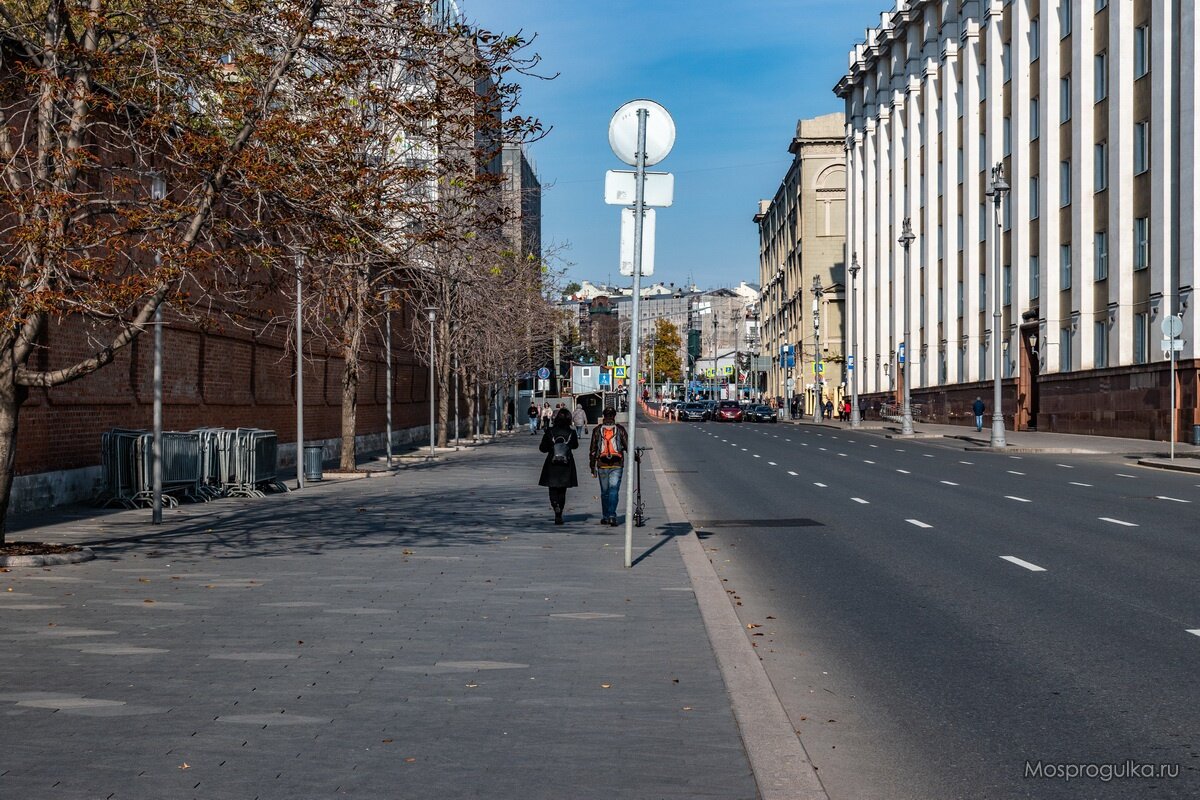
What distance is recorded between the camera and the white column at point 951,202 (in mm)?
68750

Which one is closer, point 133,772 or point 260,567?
point 133,772

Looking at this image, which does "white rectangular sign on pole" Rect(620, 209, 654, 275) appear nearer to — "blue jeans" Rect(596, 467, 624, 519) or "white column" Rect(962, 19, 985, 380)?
"blue jeans" Rect(596, 467, 624, 519)

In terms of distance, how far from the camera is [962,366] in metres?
67.7

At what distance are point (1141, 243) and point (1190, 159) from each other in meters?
5.34

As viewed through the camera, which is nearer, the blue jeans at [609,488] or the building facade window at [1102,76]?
the blue jeans at [609,488]

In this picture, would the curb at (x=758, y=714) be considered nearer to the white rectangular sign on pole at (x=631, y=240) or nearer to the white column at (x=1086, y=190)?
the white rectangular sign on pole at (x=631, y=240)

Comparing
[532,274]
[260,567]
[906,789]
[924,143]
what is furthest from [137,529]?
[924,143]

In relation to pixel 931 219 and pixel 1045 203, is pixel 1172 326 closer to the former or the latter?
pixel 1045 203

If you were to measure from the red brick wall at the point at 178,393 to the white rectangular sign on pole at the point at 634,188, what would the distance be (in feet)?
31.1

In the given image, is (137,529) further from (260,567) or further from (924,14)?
(924,14)

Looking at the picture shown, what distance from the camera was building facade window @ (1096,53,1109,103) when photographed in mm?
48469

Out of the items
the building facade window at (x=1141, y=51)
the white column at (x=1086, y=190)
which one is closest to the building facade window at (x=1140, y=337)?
the white column at (x=1086, y=190)

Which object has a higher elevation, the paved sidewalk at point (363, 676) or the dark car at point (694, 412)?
the dark car at point (694, 412)

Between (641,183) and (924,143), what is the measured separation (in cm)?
6654
